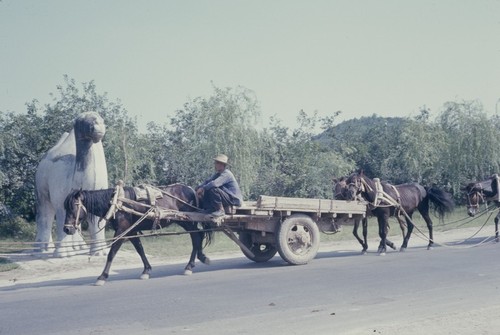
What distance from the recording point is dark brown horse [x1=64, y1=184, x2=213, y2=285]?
402 inches

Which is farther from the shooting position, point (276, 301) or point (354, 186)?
point (354, 186)

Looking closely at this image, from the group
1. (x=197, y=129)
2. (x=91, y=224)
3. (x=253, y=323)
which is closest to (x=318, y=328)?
(x=253, y=323)

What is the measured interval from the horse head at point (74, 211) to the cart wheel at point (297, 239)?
3804 mm

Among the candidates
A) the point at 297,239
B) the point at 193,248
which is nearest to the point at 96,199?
the point at 193,248

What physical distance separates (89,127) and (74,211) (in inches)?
194

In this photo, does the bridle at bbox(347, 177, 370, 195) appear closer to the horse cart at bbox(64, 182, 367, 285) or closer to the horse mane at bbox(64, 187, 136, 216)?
the horse cart at bbox(64, 182, 367, 285)

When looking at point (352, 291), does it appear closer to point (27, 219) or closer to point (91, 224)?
point (91, 224)

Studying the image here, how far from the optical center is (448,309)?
769 centimetres

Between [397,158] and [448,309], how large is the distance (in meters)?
28.0

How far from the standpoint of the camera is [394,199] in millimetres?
14250

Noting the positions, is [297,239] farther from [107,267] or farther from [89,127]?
[89,127]

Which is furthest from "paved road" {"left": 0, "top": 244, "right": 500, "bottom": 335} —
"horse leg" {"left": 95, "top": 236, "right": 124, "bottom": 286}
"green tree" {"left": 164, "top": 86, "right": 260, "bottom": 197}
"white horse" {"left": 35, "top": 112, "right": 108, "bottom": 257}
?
Result: "green tree" {"left": 164, "top": 86, "right": 260, "bottom": 197}

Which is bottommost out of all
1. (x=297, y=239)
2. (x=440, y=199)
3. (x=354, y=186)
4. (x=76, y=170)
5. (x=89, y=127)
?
(x=297, y=239)

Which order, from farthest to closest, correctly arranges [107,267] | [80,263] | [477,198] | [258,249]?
[477,198]
[80,263]
[258,249]
[107,267]
